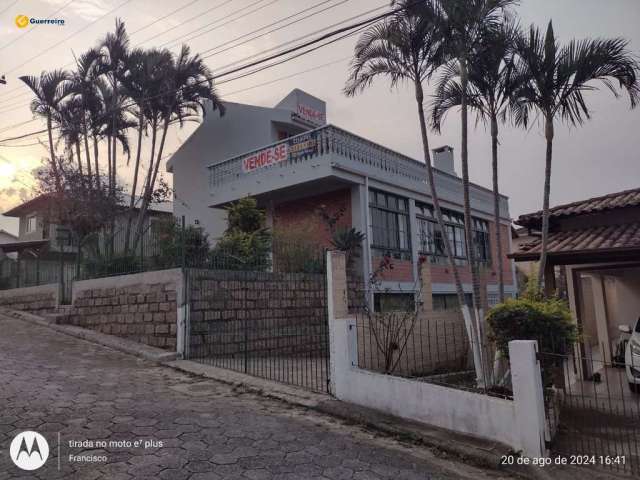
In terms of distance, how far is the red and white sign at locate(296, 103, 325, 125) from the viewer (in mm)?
18203

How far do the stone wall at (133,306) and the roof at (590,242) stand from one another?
6676 mm

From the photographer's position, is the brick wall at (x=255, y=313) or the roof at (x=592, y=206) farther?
the brick wall at (x=255, y=313)

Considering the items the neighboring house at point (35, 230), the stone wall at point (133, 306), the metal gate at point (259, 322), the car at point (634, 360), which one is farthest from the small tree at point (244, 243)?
the neighboring house at point (35, 230)

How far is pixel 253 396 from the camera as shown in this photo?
21.2 feet

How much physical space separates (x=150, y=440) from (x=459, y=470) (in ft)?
9.65

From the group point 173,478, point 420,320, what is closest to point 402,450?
point 173,478

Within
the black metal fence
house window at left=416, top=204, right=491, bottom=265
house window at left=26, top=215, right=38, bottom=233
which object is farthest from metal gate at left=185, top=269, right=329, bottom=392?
house window at left=26, top=215, right=38, bottom=233

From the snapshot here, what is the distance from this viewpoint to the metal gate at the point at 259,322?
8.68 meters

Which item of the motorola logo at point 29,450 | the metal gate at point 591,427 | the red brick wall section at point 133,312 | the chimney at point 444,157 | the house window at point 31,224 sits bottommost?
the metal gate at point 591,427

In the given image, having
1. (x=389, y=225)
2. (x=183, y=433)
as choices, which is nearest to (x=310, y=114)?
(x=389, y=225)

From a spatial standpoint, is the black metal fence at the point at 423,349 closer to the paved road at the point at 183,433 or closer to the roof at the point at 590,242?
the paved road at the point at 183,433

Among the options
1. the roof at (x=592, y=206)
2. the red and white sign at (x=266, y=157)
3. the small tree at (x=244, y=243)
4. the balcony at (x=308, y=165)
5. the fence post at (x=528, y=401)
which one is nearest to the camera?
the fence post at (x=528, y=401)

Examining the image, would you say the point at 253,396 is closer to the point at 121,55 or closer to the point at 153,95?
the point at 153,95

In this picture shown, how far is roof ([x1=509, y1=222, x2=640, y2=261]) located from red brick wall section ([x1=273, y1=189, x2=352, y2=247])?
20.2 feet
